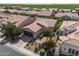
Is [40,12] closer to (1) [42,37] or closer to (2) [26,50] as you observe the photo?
(1) [42,37]

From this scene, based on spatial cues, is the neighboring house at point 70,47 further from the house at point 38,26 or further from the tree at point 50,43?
the house at point 38,26

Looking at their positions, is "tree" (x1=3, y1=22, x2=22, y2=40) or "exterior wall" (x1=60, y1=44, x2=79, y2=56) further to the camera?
"tree" (x1=3, y1=22, x2=22, y2=40)

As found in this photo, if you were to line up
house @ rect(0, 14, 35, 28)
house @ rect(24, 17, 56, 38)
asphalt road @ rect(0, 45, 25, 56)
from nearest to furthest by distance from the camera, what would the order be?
1. asphalt road @ rect(0, 45, 25, 56)
2. house @ rect(24, 17, 56, 38)
3. house @ rect(0, 14, 35, 28)

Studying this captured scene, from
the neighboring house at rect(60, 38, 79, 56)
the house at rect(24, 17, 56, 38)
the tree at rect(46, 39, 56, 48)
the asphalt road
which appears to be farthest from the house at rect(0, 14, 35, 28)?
the neighboring house at rect(60, 38, 79, 56)

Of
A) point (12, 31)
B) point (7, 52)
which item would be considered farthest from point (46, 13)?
point (7, 52)

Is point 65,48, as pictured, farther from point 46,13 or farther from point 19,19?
point 19,19

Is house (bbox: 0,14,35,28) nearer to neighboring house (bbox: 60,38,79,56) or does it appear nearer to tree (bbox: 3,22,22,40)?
tree (bbox: 3,22,22,40)

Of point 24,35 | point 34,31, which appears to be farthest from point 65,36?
point 24,35
